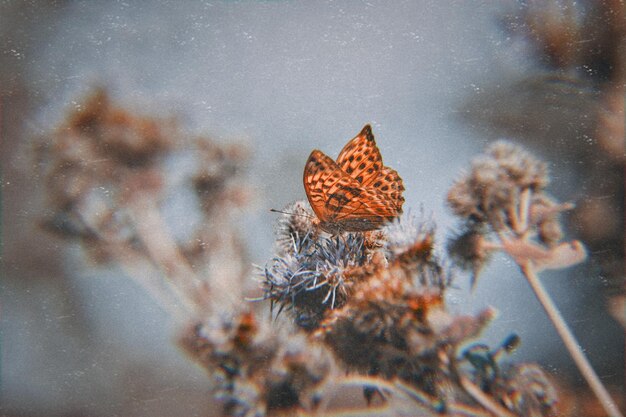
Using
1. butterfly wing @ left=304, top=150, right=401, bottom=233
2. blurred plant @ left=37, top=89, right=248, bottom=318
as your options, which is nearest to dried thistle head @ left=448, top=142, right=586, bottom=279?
butterfly wing @ left=304, top=150, right=401, bottom=233

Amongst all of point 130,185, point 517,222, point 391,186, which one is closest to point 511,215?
point 517,222

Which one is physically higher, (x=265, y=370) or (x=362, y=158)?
(x=362, y=158)

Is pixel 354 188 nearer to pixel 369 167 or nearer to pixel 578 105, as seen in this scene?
pixel 369 167

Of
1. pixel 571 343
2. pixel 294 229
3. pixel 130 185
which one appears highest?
pixel 130 185

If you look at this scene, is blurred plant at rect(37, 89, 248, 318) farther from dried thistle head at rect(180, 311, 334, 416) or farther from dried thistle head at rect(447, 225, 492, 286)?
dried thistle head at rect(447, 225, 492, 286)

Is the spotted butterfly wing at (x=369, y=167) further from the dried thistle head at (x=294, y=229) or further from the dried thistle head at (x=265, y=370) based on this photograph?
the dried thistle head at (x=265, y=370)
